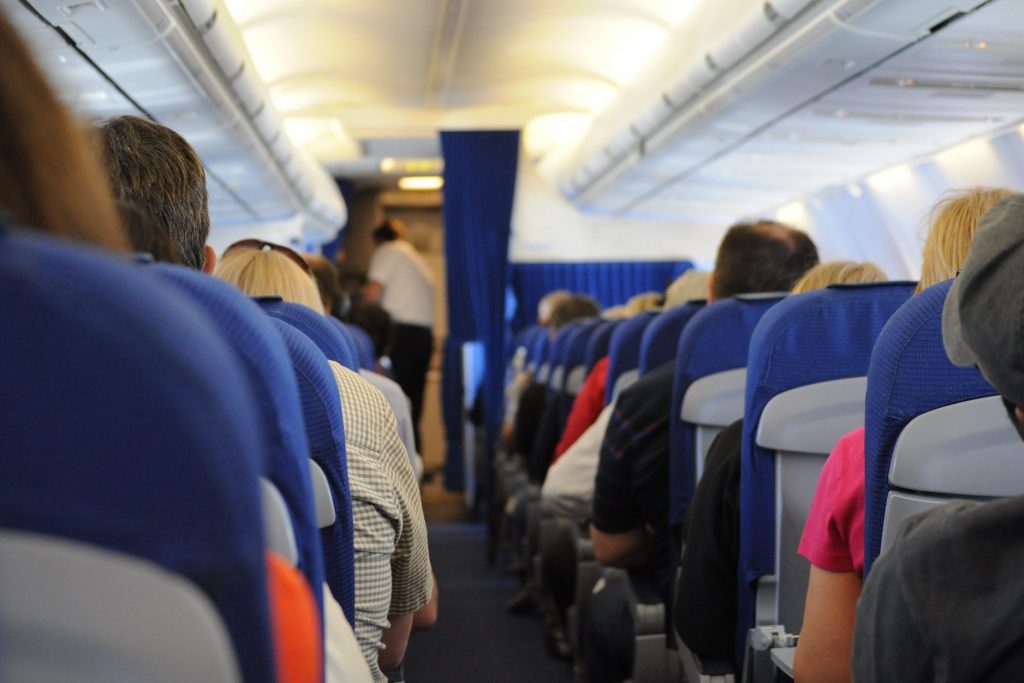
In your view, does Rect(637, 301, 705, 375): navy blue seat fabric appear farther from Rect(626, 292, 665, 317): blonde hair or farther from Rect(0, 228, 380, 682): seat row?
Rect(0, 228, 380, 682): seat row

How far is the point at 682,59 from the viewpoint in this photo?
21.4 ft

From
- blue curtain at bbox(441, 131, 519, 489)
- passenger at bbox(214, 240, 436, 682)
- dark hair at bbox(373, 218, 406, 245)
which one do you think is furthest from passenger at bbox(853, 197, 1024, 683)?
dark hair at bbox(373, 218, 406, 245)

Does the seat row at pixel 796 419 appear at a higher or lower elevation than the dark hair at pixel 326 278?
lower

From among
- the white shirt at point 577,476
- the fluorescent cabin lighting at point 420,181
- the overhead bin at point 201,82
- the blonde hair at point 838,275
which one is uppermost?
the fluorescent cabin lighting at point 420,181

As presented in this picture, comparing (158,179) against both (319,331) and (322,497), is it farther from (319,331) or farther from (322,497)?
(322,497)

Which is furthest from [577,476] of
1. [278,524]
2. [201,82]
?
[278,524]

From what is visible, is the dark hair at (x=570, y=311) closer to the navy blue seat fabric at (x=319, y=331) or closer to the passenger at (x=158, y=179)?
the navy blue seat fabric at (x=319, y=331)

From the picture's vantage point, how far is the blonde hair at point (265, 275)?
2.77 metres

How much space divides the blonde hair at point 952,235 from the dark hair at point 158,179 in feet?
4.36

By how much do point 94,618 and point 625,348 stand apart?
3.69m

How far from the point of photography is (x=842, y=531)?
2.17m

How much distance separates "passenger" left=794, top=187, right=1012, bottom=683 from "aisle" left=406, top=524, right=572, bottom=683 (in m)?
3.23

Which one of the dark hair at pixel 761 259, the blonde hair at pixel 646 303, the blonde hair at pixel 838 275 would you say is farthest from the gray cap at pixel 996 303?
the blonde hair at pixel 646 303

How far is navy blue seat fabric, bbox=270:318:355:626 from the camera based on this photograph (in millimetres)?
1631
